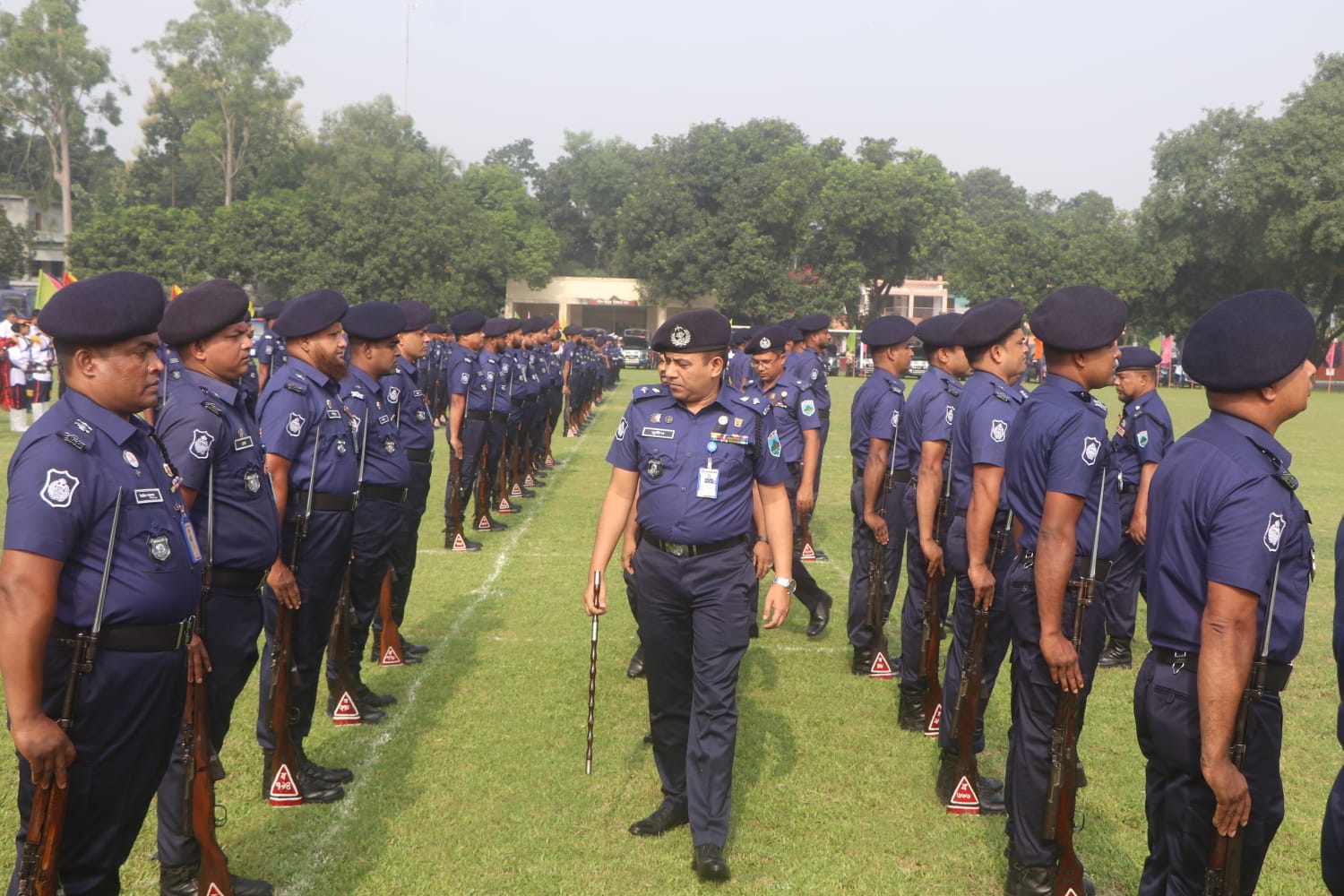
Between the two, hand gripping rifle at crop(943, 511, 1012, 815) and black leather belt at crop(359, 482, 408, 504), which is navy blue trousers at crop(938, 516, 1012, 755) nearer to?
hand gripping rifle at crop(943, 511, 1012, 815)

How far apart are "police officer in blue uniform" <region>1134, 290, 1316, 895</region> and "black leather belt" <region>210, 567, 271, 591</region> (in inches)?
131

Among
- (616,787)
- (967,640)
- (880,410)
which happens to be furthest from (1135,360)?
(616,787)

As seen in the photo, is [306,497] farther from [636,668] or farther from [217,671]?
[636,668]

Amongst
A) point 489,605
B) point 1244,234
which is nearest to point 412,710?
point 489,605

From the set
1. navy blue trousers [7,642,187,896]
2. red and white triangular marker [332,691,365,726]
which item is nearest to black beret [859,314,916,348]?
red and white triangular marker [332,691,365,726]

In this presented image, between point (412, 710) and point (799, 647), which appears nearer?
point (412, 710)

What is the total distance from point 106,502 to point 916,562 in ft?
15.2

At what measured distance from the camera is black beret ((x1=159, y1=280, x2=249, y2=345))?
14.7 feet

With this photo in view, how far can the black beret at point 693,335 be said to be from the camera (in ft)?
16.3

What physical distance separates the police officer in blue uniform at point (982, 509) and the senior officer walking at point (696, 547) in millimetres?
927

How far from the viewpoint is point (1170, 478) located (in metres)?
3.41

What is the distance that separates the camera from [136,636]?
330cm

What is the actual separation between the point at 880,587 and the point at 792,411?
2233 millimetres

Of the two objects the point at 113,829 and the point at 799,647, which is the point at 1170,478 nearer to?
the point at 113,829
